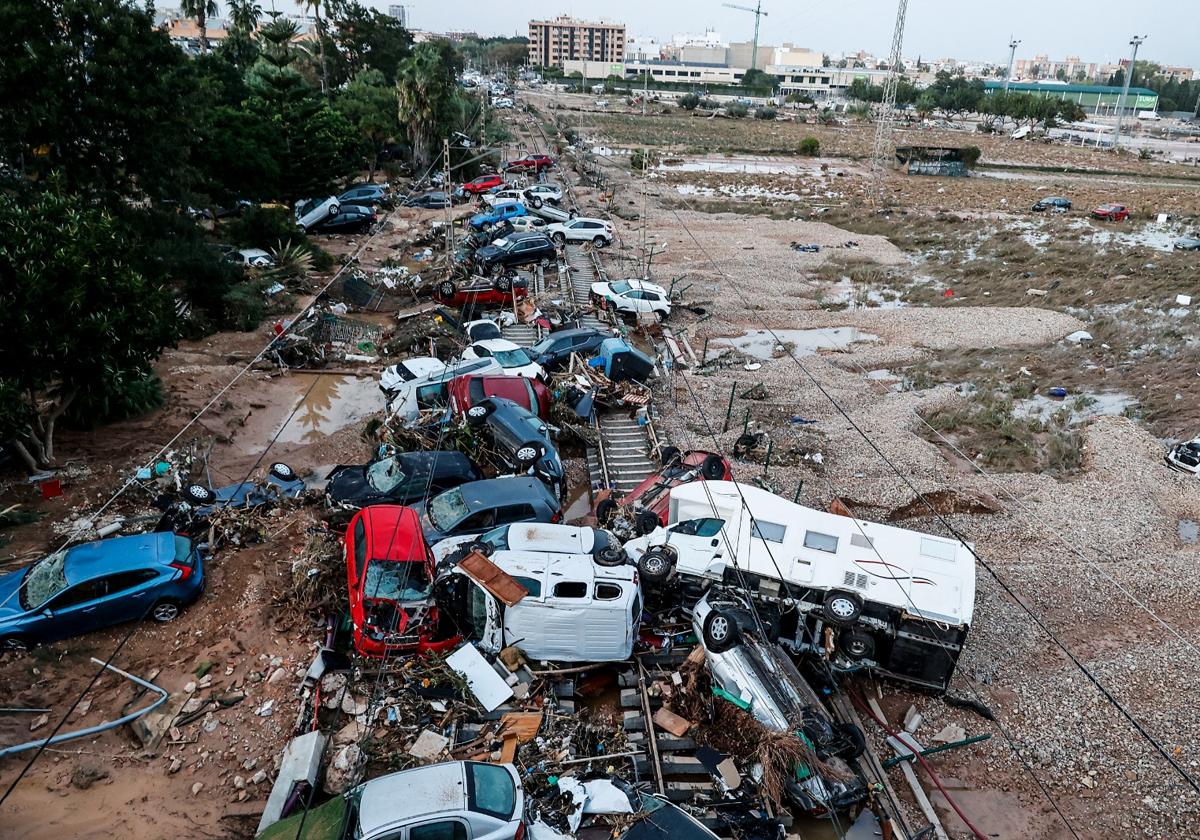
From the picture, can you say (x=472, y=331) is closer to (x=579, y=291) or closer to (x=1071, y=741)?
(x=579, y=291)

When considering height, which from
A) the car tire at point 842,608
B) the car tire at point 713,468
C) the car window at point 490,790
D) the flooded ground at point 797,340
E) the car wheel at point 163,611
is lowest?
the car wheel at point 163,611

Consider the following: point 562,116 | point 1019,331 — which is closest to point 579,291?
point 1019,331

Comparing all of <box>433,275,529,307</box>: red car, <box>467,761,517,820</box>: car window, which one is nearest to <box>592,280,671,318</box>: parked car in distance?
<box>433,275,529,307</box>: red car

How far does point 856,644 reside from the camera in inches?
419

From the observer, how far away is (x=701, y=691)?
10086 mm

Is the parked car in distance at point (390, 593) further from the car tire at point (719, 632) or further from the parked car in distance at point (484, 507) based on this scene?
the car tire at point (719, 632)

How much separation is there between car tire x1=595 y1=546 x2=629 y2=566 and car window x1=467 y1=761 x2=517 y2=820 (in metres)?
3.41

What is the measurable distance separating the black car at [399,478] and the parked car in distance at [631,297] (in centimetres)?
1231

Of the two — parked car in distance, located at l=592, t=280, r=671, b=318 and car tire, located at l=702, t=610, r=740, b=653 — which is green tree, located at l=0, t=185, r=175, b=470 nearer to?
car tire, located at l=702, t=610, r=740, b=653

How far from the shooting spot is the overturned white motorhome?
34.6ft

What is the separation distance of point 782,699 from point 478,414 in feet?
29.2

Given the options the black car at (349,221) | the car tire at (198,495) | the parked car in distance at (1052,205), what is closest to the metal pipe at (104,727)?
the car tire at (198,495)

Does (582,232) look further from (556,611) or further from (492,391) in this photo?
(556,611)

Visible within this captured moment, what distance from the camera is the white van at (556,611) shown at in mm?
10180
